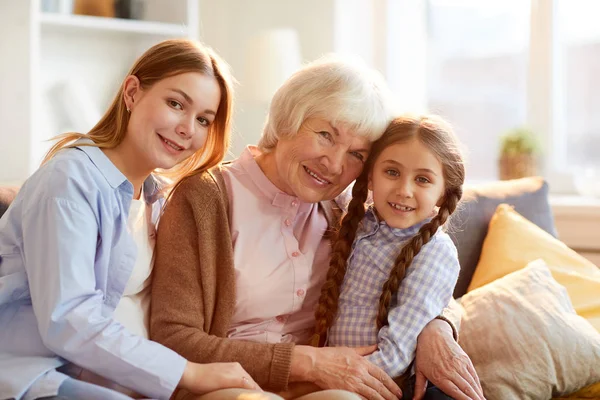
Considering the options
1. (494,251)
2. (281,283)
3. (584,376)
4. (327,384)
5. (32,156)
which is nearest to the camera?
(327,384)

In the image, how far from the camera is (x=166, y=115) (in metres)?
1.85

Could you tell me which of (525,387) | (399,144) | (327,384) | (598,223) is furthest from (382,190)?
(598,223)

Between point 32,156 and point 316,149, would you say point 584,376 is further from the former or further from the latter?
point 32,156

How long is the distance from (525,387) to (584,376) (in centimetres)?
16

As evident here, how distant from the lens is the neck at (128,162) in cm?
186

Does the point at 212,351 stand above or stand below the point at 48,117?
below

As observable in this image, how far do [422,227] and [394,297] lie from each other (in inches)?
6.9

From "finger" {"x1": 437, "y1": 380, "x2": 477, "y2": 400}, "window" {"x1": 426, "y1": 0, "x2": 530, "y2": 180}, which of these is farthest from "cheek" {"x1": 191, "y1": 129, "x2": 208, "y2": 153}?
"window" {"x1": 426, "y1": 0, "x2": 530, "y2": 180}

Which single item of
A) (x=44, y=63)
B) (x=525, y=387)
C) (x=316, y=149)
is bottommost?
(x=525, y=387)

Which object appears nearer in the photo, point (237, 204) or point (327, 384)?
point (327, 384)

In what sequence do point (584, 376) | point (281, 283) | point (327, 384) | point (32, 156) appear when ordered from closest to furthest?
point (327, 384), point (281, 283), point (584, 376), point (32, 156)

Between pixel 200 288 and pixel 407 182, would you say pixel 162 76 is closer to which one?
pixel 200 288

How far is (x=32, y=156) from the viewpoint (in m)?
3.20

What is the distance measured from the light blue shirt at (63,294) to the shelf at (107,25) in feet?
5.91
